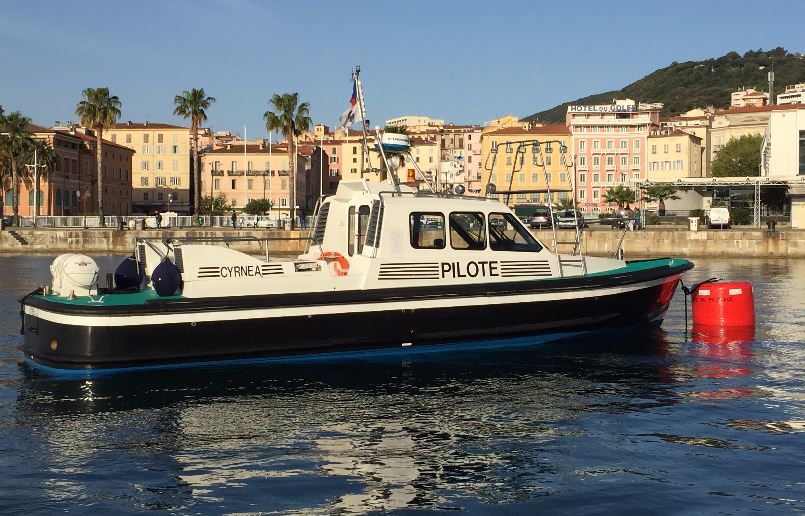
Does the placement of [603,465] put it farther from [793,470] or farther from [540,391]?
[540,391]

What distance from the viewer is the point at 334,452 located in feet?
33.2

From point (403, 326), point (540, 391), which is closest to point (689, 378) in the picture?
point (540, 391)

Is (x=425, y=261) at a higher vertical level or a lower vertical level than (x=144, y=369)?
higher

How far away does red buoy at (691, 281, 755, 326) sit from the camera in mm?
18953

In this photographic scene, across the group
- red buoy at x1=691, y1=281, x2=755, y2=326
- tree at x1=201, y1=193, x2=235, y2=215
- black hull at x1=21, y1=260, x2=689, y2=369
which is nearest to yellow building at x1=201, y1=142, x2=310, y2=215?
tree at x1=201, y1=193, x2=235, y2=215

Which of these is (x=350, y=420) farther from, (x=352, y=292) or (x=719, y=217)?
(x=719, y=217)

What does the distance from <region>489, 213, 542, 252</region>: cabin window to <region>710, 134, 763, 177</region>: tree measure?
97.6 m

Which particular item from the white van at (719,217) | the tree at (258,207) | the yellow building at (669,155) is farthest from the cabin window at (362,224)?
the yellow building at (669,155)

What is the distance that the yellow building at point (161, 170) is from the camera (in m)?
122

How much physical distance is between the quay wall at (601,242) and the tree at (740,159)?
55390 millimetres

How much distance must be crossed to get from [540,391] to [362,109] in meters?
5.81

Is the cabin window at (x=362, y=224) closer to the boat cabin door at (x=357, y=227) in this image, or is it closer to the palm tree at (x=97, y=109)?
the boat cabin door at (x=357, y=227)

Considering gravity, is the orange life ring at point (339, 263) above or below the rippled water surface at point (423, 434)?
above

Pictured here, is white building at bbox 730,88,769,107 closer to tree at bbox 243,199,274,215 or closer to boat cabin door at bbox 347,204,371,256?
tree at bbox 243,199,274,215
